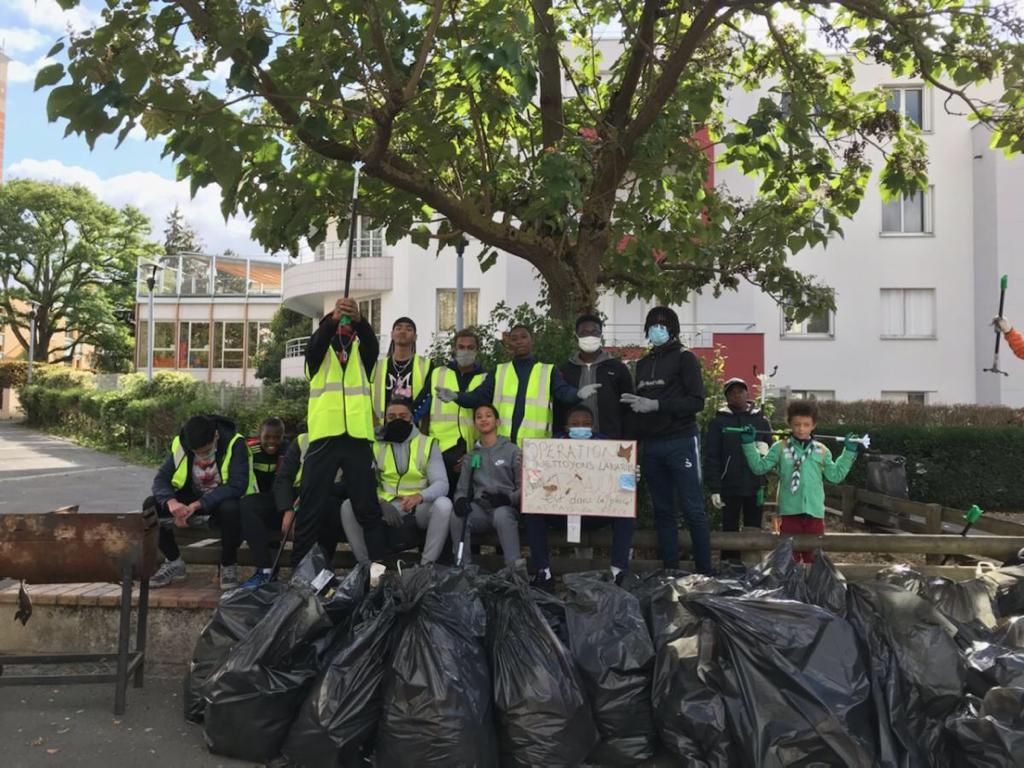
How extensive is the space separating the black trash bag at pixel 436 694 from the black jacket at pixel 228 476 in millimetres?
2136

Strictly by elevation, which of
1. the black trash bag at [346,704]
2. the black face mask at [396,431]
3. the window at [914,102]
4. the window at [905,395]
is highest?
the window at [914,102]

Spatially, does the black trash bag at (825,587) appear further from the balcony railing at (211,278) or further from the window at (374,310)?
the balcony railing at (211,278)

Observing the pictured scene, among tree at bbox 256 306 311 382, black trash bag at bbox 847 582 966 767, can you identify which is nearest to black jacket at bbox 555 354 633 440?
black trash bag at bbox 847 582 966 767

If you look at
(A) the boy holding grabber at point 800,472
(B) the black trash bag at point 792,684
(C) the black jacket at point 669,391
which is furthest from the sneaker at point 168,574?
(A) the boy holding grabber at point 800,472

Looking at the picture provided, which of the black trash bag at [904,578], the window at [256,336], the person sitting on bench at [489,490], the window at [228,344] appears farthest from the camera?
the window at [228,344]

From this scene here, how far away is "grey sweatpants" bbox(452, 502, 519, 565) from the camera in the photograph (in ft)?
15.5

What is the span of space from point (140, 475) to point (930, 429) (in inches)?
550

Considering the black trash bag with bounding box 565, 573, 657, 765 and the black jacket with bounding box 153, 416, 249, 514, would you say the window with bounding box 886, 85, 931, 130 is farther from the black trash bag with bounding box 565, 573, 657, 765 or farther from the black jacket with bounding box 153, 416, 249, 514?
the black trash bag with bounding box 565, 573, 657, 765

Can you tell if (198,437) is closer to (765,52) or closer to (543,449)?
(543,449)

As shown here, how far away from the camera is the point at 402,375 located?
5488 millimetres

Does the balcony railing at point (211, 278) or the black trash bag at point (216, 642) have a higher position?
the balcony railing at point (211, 278)

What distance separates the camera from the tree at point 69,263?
41.7m

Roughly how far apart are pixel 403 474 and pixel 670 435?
1799 millimetres

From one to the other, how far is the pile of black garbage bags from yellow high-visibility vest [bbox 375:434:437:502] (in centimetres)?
136
